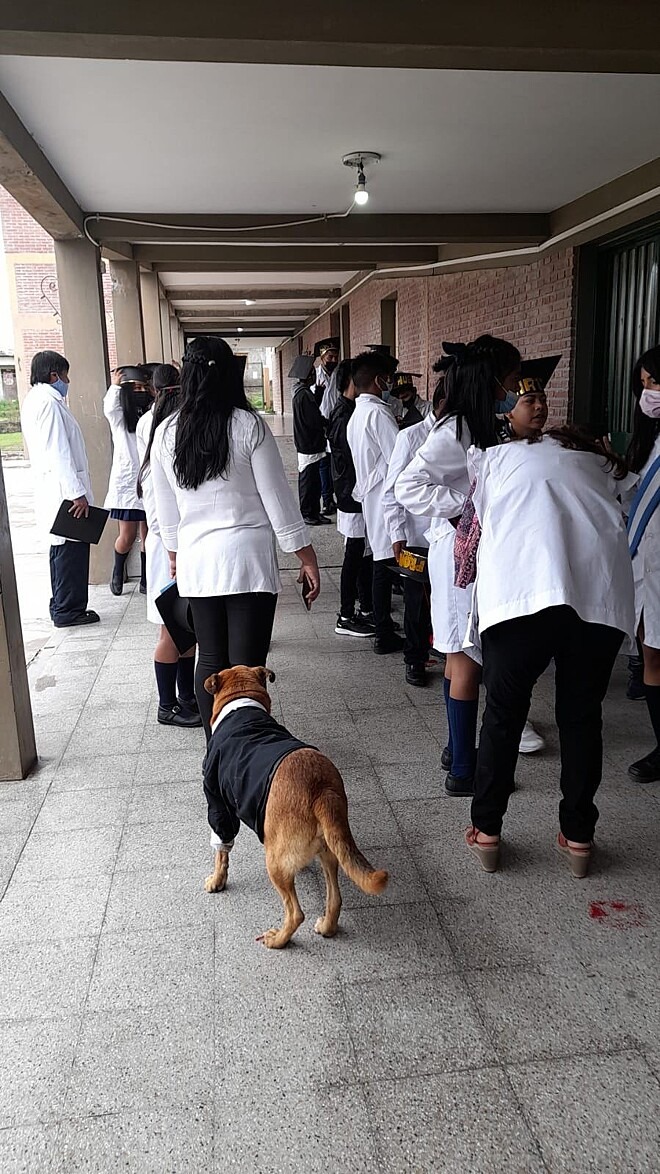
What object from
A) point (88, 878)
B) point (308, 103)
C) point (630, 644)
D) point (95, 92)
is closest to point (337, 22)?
point (308, 103)

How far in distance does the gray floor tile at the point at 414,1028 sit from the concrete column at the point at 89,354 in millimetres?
5393

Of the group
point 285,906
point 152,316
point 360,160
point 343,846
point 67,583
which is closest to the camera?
point 343,846

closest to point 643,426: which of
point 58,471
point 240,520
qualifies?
point 240,520

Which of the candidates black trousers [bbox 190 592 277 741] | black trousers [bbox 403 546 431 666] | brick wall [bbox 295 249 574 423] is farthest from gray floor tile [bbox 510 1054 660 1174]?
brick wall [bbox 295 249 574 423]

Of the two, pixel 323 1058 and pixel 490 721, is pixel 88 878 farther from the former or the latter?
pixel 490 721

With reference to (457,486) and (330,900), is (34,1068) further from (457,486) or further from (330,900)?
(457,486)

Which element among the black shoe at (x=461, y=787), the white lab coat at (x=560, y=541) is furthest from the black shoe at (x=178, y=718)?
the white lab coat at (x=560, y=541)

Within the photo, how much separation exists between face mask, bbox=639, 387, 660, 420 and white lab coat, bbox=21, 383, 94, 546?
12.5 feet

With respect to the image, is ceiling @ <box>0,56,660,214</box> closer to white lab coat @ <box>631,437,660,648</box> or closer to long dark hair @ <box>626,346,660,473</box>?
long dark hair @ <box>626,346,660,473</box>

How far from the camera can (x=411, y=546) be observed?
4.57 metres

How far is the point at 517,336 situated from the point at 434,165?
8.68 feet

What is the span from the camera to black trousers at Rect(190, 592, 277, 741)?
2.81m

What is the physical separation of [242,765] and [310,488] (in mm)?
7074

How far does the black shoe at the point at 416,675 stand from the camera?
438 centimetres
